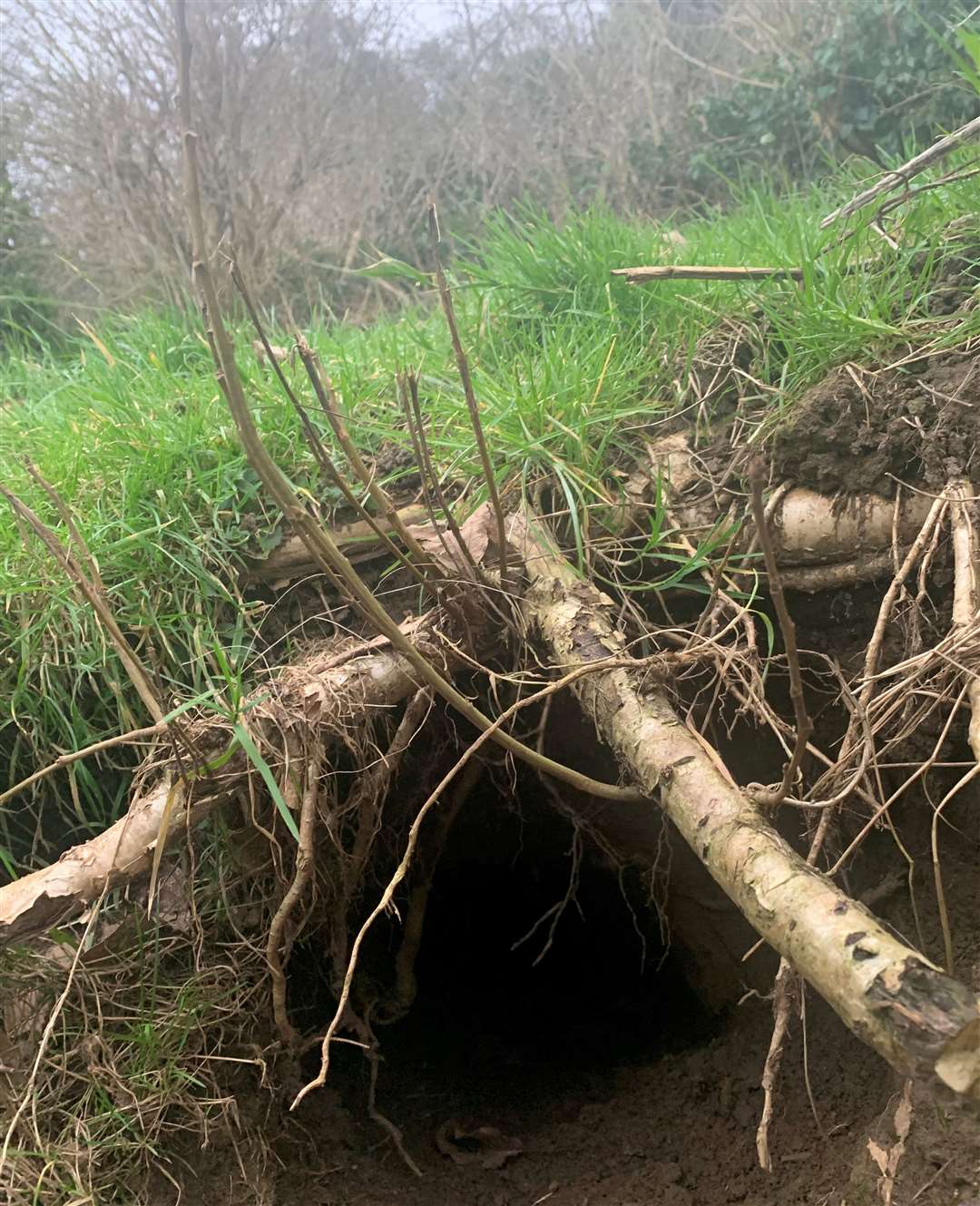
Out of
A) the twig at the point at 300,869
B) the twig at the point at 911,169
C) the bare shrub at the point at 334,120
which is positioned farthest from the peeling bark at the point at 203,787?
the bare shrub at the point at 334,120

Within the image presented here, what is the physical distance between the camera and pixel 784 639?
108cm

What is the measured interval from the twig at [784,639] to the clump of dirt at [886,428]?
89 cm

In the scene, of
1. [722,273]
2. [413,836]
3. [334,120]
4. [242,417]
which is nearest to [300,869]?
[413,836]

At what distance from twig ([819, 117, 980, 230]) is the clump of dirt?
0.47m

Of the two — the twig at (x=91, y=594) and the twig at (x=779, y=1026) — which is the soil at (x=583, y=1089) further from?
the twig at (x=91, y=594)

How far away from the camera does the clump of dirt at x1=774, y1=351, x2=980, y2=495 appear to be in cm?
179

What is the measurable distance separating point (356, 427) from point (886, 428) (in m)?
1.24

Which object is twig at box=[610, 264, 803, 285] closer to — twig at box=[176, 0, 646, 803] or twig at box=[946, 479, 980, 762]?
twig at box=[946, 479, 980, 762]

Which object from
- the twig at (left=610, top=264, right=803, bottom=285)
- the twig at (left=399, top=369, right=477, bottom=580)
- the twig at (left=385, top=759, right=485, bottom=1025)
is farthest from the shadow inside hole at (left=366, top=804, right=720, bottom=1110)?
the twig at (left=610, top=264, right=803, bottom=285)

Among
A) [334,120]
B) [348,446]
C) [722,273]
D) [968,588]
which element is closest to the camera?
[348,446]

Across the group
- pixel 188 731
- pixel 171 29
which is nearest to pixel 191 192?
pixel 188 731

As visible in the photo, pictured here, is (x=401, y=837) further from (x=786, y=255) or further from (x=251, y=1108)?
(x=786, y=255)

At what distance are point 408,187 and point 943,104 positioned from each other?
10.7ft

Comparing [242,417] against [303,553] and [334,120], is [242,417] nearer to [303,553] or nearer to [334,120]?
[303,553]
